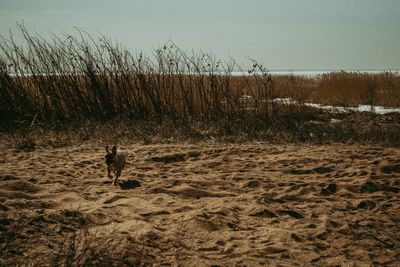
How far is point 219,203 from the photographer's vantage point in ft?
12.4

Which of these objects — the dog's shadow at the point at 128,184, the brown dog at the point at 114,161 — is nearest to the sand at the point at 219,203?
the dog's shadow at the point at 128,184

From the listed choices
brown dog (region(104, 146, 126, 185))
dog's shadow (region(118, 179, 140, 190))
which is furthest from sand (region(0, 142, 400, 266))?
brown dog (region(104, 146, 126, 185))

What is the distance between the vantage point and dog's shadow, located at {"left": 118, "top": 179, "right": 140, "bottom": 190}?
428 cm

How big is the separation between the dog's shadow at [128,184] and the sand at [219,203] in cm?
2

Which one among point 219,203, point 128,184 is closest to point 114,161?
point 128,184

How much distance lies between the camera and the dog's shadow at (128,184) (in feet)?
14.0

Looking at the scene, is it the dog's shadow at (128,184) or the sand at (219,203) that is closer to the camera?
the sand at (219,203)

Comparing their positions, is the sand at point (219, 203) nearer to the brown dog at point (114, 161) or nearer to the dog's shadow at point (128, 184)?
the dog's shadow at point (128, 184)

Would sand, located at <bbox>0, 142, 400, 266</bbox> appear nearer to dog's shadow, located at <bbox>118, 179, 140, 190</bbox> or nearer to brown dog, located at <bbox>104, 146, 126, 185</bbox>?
dog's shadow, located at <bbox>118, 179, 140, 190</bbox>

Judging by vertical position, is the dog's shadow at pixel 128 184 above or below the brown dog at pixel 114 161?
below

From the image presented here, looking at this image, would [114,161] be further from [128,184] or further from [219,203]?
[219,203]

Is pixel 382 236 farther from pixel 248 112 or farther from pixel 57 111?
pixel 57 111

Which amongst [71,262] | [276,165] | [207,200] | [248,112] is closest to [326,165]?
[276,165]

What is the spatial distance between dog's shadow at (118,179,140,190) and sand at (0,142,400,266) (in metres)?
0.02
